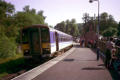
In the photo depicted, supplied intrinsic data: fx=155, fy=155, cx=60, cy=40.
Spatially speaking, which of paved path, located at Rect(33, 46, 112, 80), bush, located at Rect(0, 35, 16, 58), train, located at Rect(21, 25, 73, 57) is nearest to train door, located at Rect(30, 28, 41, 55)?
train, located at Rect(21, 25, 73, 57)

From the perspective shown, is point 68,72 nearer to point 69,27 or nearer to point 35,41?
point 35,41

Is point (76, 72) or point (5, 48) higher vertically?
point (5, 48)

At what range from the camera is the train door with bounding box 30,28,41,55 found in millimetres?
13125

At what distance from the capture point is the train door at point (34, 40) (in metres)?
13.1

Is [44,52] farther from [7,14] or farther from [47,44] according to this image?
[7,14]

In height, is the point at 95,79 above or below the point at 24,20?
below

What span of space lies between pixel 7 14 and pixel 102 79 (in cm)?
2419

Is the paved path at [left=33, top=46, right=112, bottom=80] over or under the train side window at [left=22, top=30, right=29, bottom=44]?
under

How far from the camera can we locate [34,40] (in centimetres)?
1331

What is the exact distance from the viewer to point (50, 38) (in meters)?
12.9

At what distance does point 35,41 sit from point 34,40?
0.14 m

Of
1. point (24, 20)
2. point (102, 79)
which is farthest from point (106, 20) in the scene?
point (102, 79)

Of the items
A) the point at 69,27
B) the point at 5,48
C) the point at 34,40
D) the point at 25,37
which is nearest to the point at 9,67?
the point at 25,37

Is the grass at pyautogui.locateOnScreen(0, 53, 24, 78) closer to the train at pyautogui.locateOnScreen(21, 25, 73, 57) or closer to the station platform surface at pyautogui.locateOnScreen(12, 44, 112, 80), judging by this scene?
the train at pyautogui.locateOnScreen(21, 25, 73, 57)
